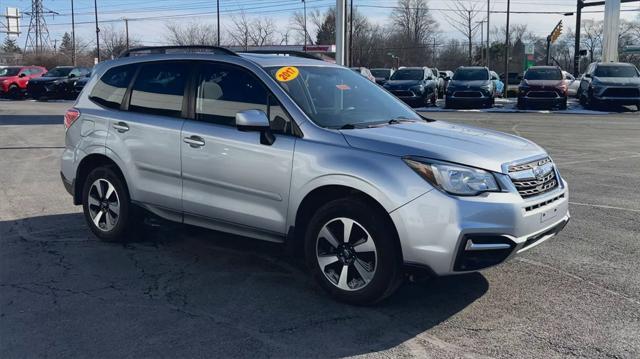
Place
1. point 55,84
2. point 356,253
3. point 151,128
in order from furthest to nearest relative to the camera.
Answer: point 55,84
point 151,128
point 356,253

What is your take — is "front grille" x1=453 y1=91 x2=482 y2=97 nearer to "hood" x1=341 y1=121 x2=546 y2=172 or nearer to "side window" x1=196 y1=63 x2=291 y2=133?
"hood" x1=341 y1=121 x2=546 y2=172

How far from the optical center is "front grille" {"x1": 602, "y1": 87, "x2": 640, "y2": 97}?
2395 centimetres

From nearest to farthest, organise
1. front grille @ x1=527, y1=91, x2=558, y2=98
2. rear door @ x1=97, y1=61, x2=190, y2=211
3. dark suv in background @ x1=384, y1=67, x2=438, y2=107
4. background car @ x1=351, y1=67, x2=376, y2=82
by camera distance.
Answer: rear door @ x1=97, y1=61, x2=190, y2=211 → background car @ x1=351, y1=67, x2=376, y2=82 → front grille @ x1=527, y1=91, x2=558, y2=98 → dark suv in background @ x1=384, y1=67, x2=438, y2=107

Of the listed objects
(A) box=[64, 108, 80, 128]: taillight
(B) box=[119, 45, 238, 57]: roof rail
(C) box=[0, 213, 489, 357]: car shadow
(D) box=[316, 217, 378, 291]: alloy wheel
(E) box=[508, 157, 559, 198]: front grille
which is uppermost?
(B) box=[119, 45, 238, 57]: roof rail

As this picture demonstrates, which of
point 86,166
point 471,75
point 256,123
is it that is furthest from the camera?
point 471,75

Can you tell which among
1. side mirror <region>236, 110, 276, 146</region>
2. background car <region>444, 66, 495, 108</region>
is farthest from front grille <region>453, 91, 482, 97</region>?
side mirror <region>236, 110, 276, 146</region>

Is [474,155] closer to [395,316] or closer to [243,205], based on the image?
[395,316]

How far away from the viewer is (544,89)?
83.6 ft

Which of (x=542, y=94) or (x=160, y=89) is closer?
(x=160, y=89)

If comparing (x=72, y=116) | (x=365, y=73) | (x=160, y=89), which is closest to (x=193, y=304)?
(x=160, y=89)

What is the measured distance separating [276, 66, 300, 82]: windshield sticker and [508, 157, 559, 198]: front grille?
1.91m

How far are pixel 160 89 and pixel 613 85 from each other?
22.8 metres

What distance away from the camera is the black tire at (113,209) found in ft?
19.3

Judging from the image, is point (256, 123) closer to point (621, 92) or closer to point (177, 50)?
point (177, 50)
